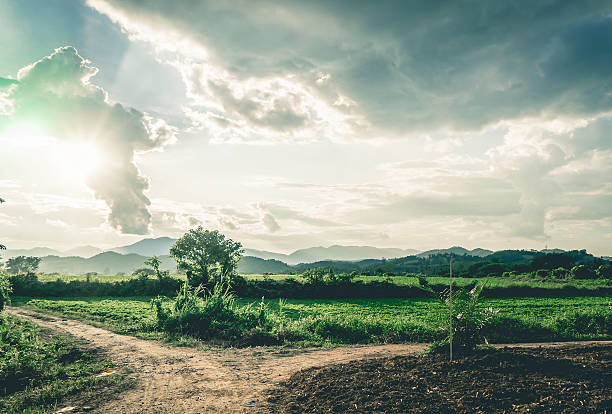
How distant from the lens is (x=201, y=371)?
1106 centimetres

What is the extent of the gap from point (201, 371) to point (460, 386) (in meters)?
7.02

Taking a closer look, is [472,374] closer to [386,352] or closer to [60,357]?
[386,352]

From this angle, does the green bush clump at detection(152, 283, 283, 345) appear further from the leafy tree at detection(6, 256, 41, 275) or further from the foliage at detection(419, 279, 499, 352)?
the leafy tree at detection(6, 256, 41, 275)

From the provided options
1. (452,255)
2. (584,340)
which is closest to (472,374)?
(452,255)

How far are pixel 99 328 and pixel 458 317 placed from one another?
18109mm

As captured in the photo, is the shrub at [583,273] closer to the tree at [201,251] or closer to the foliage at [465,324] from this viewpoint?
the tree at [201,251]

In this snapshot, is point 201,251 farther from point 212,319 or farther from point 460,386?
point 460,386

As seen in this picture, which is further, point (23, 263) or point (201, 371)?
point (23, 263)

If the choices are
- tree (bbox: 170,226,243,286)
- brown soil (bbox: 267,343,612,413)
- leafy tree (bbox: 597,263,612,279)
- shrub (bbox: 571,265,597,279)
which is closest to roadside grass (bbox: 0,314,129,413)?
brown soil (bbox: 267,343,612,413)

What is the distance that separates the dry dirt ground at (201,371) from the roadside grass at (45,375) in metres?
0.56

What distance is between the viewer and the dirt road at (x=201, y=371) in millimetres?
8320

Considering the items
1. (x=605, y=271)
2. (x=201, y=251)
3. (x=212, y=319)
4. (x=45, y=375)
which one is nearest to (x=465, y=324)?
(x=212, y=319)

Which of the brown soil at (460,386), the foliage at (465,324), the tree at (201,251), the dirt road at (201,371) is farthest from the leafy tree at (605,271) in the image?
the foliage at (465,324)

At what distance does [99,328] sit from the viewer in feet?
65.8
